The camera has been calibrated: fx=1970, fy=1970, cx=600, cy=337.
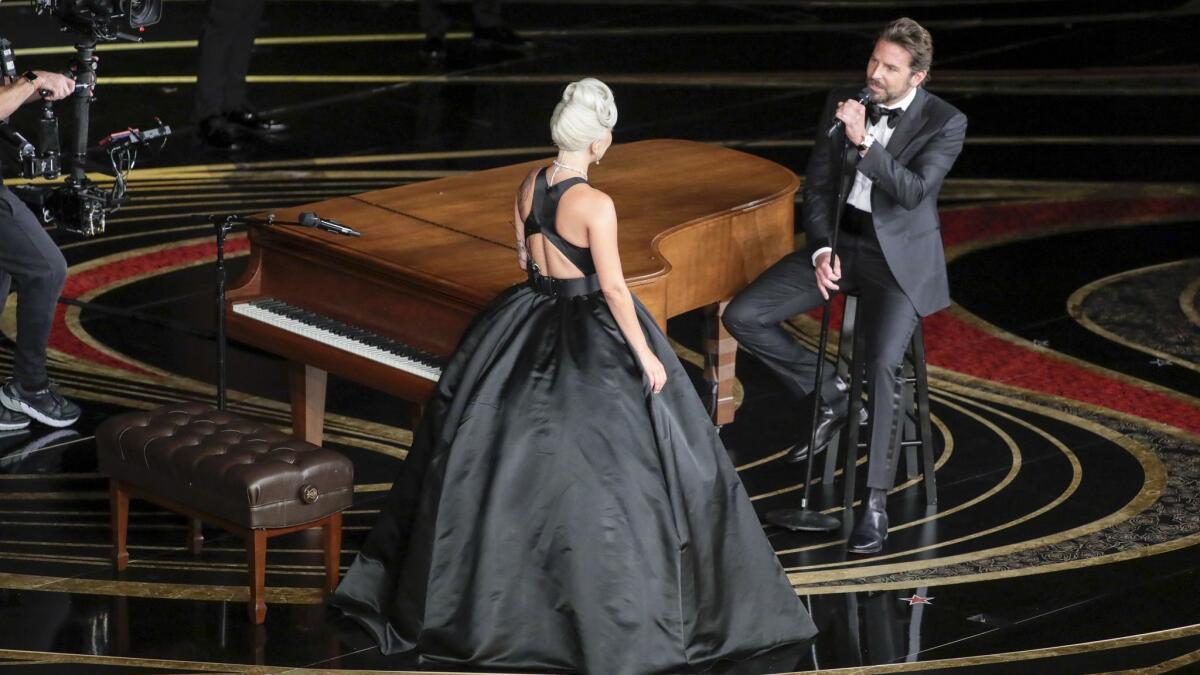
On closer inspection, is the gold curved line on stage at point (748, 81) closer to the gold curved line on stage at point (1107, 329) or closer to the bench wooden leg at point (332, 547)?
the gold curved line on stage at point (1107, 329)

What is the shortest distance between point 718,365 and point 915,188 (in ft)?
3.89

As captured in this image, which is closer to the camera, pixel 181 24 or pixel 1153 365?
pixel 1153 365

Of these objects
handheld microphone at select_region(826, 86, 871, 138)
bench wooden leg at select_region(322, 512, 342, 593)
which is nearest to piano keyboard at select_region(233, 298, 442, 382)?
bench wooden leg at select_region(322, 512, 342, 593)

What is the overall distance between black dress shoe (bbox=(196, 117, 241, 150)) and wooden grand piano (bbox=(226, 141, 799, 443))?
3860 mm

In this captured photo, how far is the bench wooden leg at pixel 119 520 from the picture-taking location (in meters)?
5.56

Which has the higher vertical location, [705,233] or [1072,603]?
[705,233]

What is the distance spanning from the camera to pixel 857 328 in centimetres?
619

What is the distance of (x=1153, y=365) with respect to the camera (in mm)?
7586

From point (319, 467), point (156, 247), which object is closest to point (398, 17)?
point (156, 247)

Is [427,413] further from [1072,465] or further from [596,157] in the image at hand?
[1072,465]

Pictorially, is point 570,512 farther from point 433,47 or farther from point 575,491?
point 433,47

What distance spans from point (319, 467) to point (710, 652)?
1143mm

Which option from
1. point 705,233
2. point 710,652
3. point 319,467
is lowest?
point 710,652

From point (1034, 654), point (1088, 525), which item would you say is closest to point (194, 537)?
point (1034, 654)
